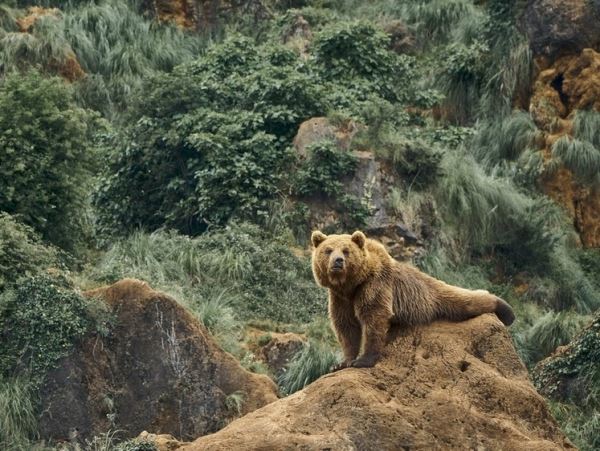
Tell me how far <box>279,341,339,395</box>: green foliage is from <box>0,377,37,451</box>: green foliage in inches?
123

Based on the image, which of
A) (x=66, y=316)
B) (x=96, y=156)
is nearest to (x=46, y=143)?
(x=96, y=156)

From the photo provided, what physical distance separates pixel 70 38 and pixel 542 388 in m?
13.8

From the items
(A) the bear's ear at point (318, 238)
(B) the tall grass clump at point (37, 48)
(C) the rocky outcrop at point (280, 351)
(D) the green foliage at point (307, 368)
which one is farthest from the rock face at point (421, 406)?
(B) the tall grass clump at point (37, 48)

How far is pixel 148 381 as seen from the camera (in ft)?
57.1

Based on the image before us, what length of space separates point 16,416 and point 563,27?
547 inches

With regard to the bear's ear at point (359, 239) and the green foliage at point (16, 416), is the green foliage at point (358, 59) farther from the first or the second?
the bear's ear at point (359, 239)

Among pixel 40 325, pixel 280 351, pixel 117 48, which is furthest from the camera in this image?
pixel 117 48

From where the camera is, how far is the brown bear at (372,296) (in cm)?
1423

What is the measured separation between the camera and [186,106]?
25016 mm

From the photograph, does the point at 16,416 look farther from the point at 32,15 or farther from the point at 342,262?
the point at 32,15

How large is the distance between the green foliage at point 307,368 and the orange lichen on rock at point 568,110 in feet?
27.4

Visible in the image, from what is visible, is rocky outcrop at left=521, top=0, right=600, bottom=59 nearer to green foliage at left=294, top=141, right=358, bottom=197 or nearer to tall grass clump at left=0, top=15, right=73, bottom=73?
green foliage at left=294, top=141, right=358, bottom=197

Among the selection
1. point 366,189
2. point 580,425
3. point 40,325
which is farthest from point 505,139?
point 40,325

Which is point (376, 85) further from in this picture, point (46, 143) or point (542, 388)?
point (542, 388)
